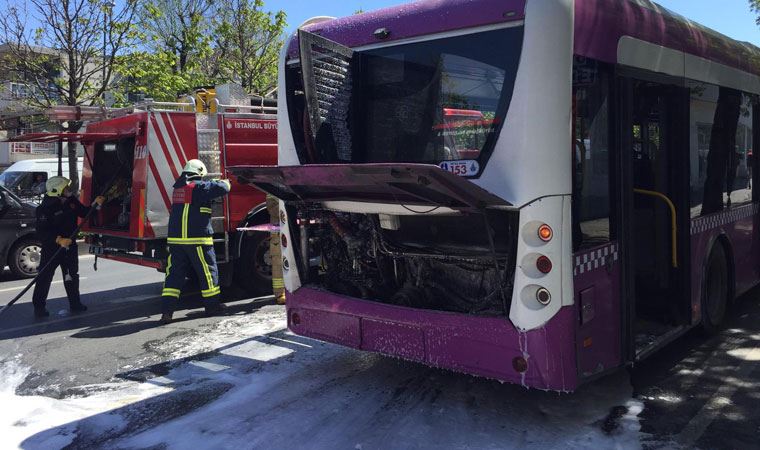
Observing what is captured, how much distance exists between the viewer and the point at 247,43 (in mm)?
21469

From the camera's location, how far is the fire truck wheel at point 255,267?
8.52 metres

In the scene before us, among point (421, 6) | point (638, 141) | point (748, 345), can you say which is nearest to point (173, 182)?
point (421, 6)

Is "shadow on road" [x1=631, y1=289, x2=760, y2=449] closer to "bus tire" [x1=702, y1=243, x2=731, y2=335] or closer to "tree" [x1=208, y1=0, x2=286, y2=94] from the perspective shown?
"bus tire" [x1=702, y1=243, x2=731, y2=335]

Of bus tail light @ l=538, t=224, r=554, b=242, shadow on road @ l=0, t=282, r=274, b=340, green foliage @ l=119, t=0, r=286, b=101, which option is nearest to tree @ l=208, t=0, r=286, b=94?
green foliage @ l=119, t=0, r=286, b=101

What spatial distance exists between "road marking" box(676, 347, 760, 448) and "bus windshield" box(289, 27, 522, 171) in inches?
83.9

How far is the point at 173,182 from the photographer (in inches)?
310

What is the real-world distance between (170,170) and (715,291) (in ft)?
20.3

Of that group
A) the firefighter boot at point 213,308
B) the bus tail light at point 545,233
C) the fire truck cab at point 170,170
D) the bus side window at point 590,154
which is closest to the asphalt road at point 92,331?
the firefighter boot at point 213,308

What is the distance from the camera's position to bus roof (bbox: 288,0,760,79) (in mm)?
3855

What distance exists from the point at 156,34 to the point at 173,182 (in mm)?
16221

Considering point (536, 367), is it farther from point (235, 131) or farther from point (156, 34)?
point (156, 34)

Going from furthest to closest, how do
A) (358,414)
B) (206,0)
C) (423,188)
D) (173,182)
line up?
(206,0) < (173,182) < (358,414) < (423,188)

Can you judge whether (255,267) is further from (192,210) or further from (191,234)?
(192,210)

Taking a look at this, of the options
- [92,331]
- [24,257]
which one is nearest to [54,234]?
[92,331]
